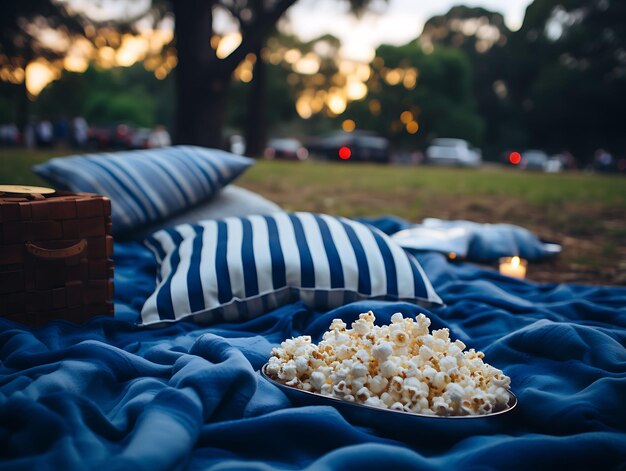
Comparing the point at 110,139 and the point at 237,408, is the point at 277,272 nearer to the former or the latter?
the point at 237,408

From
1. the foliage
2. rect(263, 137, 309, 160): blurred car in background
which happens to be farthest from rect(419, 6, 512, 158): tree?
the foliage

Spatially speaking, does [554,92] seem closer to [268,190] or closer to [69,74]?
[69,74]

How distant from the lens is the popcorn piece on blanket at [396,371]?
1374 mm

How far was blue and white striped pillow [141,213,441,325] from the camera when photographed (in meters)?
2.10

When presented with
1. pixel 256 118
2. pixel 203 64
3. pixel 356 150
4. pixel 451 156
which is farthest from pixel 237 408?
pixel 451 156

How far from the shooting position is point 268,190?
741cm

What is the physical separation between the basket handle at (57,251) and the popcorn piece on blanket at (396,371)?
2.68 ft

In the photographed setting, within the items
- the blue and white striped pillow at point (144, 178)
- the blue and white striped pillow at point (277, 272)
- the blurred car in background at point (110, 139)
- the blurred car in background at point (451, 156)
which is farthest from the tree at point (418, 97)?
the blue and white striped pillow at point (277, 272)

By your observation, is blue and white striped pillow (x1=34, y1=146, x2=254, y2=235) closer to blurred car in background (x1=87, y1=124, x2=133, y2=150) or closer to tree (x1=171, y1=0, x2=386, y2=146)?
tree (x1=171, y1=0, x2=386, y2=146)

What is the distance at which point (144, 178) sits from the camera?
328 centimetres

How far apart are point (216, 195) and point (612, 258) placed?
2.62m

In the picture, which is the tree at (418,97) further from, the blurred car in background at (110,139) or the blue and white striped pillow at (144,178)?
the blue and white striped pillow at (144,178)

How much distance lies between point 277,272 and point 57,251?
29.5 inches

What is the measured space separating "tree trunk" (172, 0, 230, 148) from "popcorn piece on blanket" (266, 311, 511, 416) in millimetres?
6810
